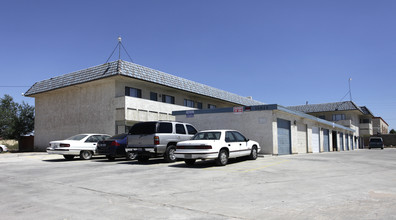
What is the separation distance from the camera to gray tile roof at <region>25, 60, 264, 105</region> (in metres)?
24.6

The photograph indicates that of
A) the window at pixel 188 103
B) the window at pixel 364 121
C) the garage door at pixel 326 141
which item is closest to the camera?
the window at pixel 188 103

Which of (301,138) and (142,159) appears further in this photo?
(301,138)

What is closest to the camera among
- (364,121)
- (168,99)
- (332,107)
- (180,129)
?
(180,129)

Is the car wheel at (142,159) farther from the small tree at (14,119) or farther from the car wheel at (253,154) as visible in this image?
the small tree at (14,119)

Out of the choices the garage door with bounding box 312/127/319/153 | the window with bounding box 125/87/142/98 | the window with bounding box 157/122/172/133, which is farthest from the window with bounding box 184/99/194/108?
the window with bounding box 157/122/172/133

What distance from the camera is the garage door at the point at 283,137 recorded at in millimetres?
20750

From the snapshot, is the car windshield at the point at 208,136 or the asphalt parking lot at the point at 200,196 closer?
the asphalt parking lot at the point at 200,196

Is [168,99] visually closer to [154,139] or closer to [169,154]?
[169,154]

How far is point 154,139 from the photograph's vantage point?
541 inches

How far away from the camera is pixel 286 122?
22.1 m

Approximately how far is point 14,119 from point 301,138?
109 ft

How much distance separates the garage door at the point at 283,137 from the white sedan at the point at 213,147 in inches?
278

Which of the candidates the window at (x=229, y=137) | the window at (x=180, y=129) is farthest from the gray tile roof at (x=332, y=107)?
the window at (x=229, y=137)

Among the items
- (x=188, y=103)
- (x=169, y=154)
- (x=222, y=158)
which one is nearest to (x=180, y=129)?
(x=169, y=154)
